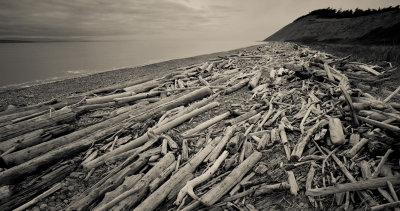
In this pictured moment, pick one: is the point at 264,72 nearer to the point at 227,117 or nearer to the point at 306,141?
the point at 227,117

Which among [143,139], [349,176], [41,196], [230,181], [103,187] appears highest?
[349,176]

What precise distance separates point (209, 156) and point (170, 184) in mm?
1393

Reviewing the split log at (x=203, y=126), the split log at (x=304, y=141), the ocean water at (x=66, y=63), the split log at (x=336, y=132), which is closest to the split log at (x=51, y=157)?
the split log at (x=203, y=126)

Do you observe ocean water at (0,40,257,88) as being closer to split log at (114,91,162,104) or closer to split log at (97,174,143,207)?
split log at (114,91,162,104)

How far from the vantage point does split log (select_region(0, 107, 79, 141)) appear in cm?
590

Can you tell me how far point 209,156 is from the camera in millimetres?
5180

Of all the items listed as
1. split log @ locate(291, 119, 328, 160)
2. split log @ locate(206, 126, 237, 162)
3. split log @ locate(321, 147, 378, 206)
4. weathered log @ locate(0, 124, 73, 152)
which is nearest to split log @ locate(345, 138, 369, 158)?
split log @ locate(321, 147, 378, 206)

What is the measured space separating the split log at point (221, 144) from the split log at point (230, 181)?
2.56ft

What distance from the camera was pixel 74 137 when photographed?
6.02 m

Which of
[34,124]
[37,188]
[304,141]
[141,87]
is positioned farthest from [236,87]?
[37,188]

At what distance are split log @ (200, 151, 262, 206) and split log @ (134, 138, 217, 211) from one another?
0.76 m

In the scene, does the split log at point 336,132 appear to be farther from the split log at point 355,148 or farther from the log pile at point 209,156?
the split log at point 355,148

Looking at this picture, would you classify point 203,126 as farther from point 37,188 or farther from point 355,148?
point 37,188

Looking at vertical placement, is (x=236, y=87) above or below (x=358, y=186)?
above
